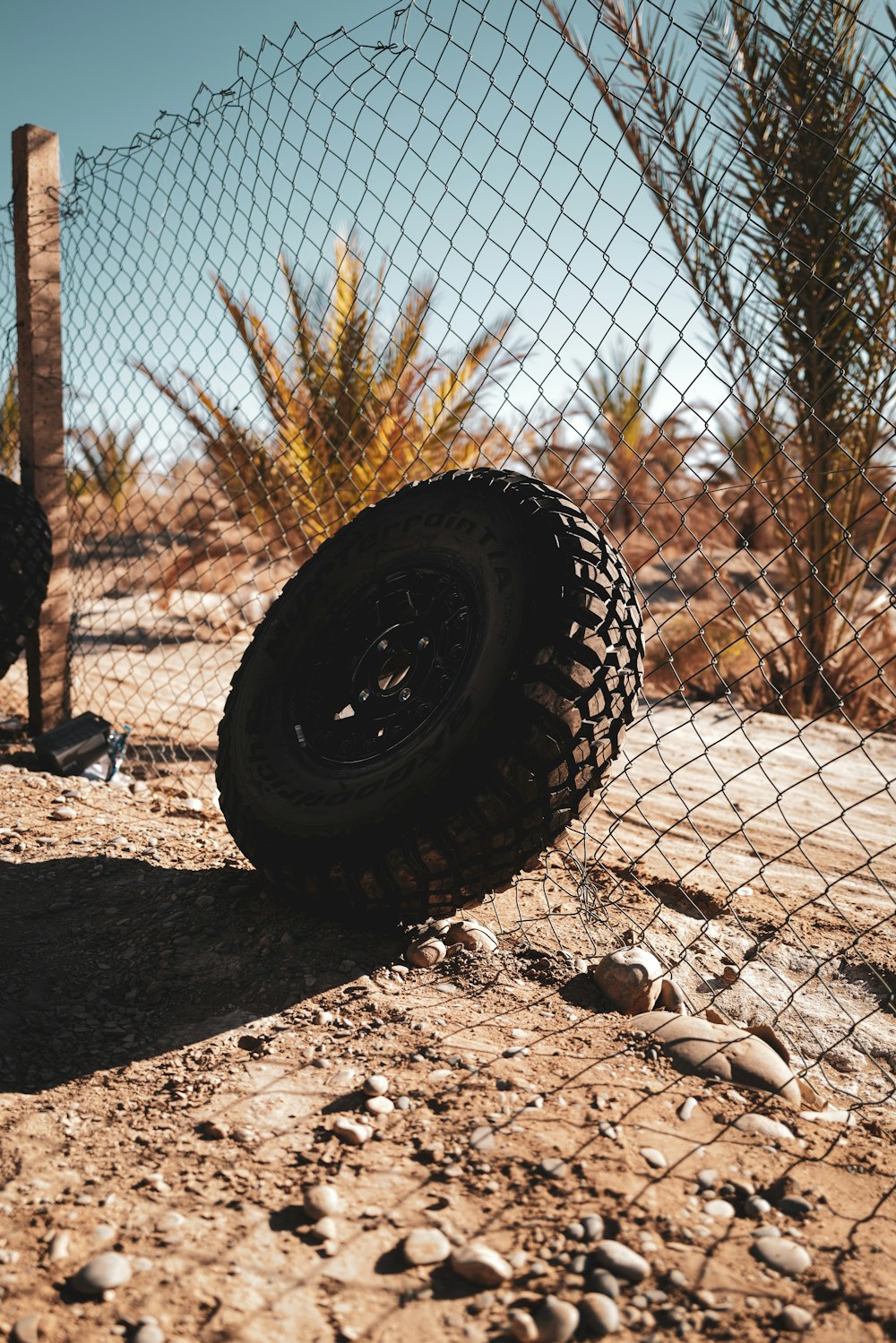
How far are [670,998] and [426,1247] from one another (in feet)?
3.22

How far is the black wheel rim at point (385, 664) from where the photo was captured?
2.41m

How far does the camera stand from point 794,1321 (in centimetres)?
125

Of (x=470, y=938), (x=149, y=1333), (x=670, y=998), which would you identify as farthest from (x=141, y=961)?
(x=670, y=998)

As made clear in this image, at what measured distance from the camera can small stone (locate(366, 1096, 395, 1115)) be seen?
5.59 ft

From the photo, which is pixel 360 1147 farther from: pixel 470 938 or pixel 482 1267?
pixel 470 938

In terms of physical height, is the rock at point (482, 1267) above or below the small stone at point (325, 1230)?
above

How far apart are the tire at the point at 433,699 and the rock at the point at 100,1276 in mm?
989

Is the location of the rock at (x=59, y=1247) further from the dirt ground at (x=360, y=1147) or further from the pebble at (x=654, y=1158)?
the pebble at (x=654, y=1158)

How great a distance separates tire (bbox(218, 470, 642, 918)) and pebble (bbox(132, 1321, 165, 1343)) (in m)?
1.05

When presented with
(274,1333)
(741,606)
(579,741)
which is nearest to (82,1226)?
(274,1333)

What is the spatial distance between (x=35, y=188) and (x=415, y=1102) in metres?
4.75

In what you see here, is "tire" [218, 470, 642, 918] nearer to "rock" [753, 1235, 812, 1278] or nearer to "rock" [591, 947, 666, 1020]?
"rock" [591, 947, 666, 1020]

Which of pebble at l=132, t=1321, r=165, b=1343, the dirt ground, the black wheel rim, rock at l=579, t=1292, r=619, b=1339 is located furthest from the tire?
pebble at l=132, t=1321, r=165, b=1343

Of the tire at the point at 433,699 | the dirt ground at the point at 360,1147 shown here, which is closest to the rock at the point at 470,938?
the dirt ground at the point at 360,1147
